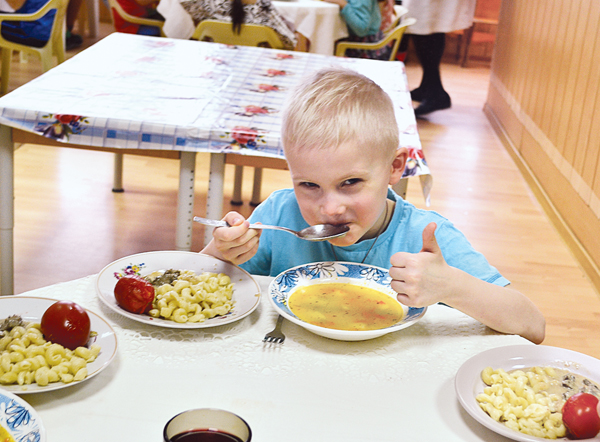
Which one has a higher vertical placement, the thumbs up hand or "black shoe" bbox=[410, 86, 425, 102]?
the thumbs up hand

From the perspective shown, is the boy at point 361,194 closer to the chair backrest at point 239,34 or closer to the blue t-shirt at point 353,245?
the blue t-shirt at point 353,245

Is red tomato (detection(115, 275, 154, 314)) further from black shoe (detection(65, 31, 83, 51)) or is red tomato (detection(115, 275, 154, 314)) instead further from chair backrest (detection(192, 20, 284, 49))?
black shoe (detection(65, 31, 83, 51))

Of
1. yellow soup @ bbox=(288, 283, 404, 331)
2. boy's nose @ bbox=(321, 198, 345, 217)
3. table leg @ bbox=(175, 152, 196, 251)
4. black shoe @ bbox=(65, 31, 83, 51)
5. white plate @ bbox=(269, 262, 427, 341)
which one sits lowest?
black shoe @ bbox=(65, 31, 83, 51)

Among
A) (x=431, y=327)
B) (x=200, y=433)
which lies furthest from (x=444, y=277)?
(x=200, y=433)

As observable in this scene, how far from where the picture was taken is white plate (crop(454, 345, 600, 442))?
0.77 m

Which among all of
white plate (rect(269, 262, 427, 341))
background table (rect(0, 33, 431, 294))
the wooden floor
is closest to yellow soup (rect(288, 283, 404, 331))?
white plate (rect(269, 262, 427, 341))

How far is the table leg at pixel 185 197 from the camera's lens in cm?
167

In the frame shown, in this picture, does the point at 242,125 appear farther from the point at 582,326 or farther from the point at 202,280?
the point at 582,326

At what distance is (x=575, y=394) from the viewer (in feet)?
2.41

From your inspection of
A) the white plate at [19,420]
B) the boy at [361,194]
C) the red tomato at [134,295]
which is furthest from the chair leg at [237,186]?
the white plate at [19,420]

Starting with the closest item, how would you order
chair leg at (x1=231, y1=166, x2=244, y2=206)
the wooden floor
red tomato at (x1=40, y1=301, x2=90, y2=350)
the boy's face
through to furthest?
red tomato at (x1=40, y1=301, x2=90, y2=350) → the boy's face → the wooden floor → chair leg at (x1=231, y1=166, x2=244, y2=206)

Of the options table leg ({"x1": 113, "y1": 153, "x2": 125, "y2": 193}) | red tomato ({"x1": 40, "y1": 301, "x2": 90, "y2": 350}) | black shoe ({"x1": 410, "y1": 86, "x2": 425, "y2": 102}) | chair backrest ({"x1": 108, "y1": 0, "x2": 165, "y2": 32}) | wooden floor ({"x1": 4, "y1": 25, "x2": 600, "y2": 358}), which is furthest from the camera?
black shoe ({"x1": 410, "y1": 86, "x2": 425, "y2": 102})

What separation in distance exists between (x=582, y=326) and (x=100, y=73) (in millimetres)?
1903

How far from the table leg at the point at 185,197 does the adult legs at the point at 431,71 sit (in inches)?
137
